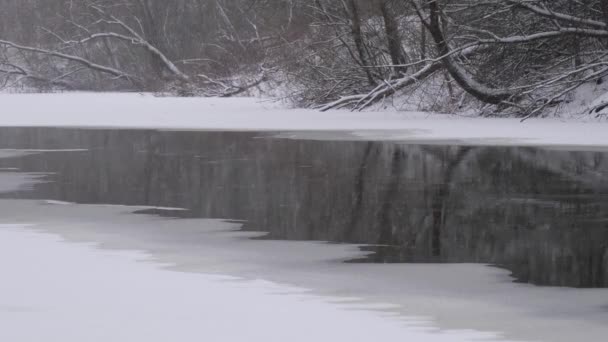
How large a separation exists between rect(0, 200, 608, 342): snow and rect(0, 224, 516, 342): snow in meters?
0.01

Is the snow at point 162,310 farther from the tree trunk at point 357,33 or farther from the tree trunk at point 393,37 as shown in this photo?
the tree trunk at point 357,33

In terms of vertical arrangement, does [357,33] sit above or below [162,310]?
above

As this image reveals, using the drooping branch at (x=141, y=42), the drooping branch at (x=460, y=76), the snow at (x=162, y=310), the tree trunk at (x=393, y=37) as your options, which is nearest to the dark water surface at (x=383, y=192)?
the snow at (x=162, y=310)

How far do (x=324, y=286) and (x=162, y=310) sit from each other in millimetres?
866

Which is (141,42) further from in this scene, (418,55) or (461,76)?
(461,76)

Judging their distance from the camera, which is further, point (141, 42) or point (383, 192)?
point (141, 42)

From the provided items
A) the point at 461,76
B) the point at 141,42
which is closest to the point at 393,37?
the point at 461,76

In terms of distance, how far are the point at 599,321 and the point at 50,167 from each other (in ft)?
25.3

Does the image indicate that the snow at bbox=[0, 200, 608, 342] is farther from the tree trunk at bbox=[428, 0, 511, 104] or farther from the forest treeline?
the tree trunk at bbox=[428, 0, 511, 104]

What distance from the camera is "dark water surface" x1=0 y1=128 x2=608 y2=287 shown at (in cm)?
622

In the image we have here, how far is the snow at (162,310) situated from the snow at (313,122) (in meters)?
8.71

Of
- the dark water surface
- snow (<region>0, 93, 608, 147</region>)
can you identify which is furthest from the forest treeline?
the dark water surface

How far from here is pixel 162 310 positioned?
4.61m


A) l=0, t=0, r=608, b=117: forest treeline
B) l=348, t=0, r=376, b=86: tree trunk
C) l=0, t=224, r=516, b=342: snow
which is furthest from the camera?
l=348, t=0, r=376, b=86: tree trunk
